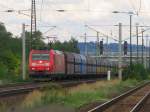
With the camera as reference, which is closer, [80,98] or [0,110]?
[0,110]

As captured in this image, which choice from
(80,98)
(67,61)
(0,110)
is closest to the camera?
(0,110)

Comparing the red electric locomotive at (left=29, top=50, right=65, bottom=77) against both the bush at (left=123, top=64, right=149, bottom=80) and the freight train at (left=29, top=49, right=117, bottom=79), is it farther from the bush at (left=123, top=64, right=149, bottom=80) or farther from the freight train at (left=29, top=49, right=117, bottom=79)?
the bush at (left=123, top=64, right=149, bottom=80)

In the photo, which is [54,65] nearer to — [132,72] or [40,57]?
[40,57]

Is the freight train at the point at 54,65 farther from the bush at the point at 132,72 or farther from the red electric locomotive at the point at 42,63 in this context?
the bush at the point at 132,72

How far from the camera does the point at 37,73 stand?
57.7 m

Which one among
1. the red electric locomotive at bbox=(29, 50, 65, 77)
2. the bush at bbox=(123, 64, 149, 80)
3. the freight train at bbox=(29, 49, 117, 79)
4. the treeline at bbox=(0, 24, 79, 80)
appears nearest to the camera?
the red electric locomotive at bbox=(29, 50, 65, 77)

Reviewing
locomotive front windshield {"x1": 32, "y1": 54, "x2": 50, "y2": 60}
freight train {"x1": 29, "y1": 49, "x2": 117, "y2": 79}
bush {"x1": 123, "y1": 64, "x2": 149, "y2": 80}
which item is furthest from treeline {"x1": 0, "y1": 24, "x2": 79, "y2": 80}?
bush {"x1": 123, "y1": 64, "x2": 149, "y2": 80}

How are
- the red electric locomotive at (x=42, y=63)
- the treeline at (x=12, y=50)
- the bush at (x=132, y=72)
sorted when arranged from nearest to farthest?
the red electric locomotive at (x=42, y=63), the treeline at (x=12, y=50), the bush at (x=132, y=72)

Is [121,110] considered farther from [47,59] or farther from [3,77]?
[3,77]

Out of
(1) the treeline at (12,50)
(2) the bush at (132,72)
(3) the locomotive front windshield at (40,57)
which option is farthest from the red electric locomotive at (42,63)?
(2) the bush at (132,72)

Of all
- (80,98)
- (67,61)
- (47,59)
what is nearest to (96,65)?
(67,61)

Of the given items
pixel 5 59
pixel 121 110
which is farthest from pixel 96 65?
pixel 121 110

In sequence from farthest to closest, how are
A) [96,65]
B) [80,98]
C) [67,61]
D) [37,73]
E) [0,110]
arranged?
1. [96,65]
2. [67,61]
3. [37,73]
4. [80,98]
5. [0,110]

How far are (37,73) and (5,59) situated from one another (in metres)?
35.5
